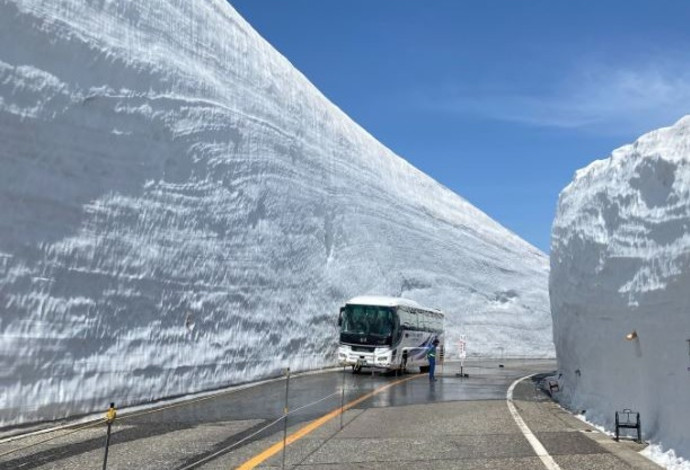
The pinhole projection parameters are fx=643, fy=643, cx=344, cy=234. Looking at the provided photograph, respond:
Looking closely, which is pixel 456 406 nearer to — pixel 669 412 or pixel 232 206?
pixel 669 412

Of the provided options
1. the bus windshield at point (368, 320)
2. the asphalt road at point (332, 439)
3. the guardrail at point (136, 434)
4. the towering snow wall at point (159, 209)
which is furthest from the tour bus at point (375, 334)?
the asphalt road at point (332, 439)

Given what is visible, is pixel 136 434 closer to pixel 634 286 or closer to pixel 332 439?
pixel 332 439

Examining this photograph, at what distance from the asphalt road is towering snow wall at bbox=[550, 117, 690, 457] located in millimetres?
772

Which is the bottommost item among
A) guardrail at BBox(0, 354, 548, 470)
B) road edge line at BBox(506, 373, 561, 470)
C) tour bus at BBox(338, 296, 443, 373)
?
guardrail at BBox(0, 354, 548, 470)

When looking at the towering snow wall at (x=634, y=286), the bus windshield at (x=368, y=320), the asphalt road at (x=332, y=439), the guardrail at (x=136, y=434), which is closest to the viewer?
the asphalt road at (x=332, y=439)

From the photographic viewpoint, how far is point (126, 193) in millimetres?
14727

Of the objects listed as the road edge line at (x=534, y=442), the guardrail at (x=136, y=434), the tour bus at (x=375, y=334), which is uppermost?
the tour bus at (x=375, y=334)

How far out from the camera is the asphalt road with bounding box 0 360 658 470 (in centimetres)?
753

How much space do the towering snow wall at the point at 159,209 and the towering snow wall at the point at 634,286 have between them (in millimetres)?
9489

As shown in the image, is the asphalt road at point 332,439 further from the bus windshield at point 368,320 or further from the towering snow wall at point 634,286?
the bus windshield at point 368,320

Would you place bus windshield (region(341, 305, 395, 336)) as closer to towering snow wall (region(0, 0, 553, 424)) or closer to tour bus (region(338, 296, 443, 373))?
tour bus (region(338, 296, 443, 373))

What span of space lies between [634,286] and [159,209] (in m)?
11.0

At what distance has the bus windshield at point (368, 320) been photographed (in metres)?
23.6

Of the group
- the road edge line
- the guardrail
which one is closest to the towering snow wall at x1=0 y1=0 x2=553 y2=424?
the guardrail
